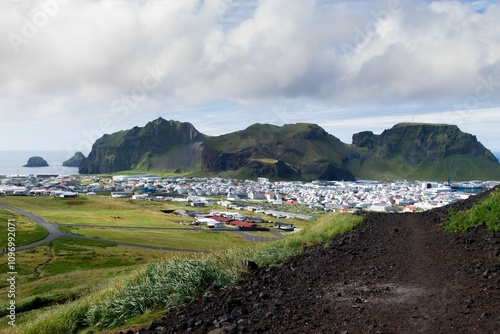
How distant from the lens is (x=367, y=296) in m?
9.08

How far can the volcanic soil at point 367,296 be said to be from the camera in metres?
7.21

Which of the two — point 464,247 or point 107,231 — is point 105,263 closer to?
point 107,231

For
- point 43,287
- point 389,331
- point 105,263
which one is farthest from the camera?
point 105,263

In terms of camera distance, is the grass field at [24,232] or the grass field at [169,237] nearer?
the grass field at [169,237]

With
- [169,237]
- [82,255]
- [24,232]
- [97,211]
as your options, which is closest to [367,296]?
[82,255]

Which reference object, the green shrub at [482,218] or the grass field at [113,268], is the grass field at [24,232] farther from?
the green shrub at [482,218]

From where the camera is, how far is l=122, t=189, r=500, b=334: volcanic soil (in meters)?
7.21

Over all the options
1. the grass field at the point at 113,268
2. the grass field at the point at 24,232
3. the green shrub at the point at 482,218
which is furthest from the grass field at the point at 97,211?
the green shrub at the point at 482,218

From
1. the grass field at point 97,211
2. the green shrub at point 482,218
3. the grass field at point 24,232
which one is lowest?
the grass field at point 97,211

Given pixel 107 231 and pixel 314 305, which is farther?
pixel 107 231

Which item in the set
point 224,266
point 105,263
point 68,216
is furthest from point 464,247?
point 68,216

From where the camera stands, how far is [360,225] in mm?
22328

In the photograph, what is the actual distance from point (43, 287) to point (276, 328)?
94.6 feet

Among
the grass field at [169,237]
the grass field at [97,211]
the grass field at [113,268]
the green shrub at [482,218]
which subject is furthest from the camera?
the grass field at [97,211]
